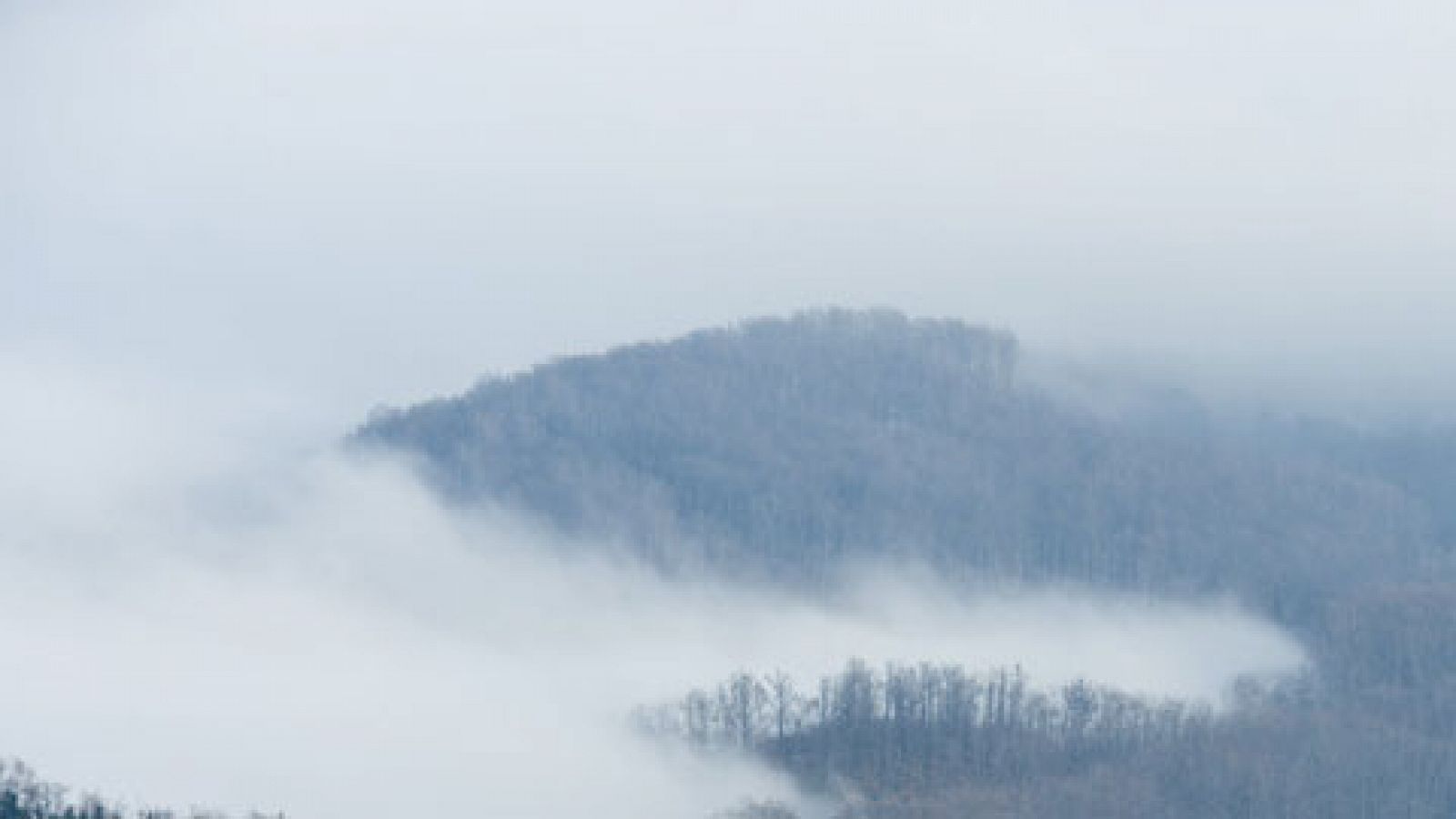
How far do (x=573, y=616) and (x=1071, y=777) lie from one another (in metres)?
46.0

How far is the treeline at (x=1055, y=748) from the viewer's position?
510 ft

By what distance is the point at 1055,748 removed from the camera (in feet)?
546

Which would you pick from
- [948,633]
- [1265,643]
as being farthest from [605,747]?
[1265,643]

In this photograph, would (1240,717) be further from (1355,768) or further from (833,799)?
(833,799)

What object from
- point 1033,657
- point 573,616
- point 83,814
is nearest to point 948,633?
point 1033,657

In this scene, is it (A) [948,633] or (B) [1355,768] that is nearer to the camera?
(B) [1355,768]

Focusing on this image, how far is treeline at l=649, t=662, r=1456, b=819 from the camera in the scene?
510ft

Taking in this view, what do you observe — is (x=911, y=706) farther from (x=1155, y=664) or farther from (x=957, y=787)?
(x=1155, y=664)

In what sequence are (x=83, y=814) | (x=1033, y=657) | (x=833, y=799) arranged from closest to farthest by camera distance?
(x=83, y=814) < (x=833, y=799) < (x=1033, y=657)

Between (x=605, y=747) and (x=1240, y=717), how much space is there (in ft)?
100

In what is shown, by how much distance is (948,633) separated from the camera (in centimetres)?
19738

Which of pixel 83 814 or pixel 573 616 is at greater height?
pixel 573 616

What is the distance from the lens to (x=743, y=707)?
573ft

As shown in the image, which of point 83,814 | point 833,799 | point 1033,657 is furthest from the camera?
point 1033,657
